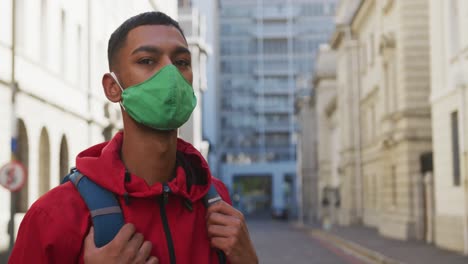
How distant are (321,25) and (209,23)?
30377 mm

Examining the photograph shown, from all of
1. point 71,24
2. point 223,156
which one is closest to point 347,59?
point 71,24

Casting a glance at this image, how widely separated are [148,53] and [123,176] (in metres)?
0.38

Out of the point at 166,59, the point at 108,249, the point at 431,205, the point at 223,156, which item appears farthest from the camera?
the point at 223,156

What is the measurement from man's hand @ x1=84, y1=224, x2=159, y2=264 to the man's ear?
445 millimetres

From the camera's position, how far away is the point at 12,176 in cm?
1384

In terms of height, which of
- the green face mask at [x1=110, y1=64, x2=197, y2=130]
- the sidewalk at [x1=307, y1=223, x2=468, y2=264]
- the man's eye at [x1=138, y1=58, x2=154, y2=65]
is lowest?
the sidewalk at [x1=307, y1=223, x2=468, y2=264]

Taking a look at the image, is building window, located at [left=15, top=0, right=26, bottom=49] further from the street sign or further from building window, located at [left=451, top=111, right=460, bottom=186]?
building window, located at [left=451, top=111, right=460, bottom=186]

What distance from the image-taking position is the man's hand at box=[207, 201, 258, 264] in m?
2.43

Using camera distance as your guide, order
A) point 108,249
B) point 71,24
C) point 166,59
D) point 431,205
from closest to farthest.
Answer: point 108,249 < point 166,59 < point 71,24 < point 431,205

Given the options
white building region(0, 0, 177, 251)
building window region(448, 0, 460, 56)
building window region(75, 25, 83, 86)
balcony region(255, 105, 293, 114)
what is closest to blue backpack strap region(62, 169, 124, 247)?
white building region(0, 0, 177, 251)

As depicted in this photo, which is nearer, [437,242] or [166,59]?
[166,59]

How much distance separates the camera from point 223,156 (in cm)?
11519

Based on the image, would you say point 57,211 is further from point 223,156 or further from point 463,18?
point 223,156

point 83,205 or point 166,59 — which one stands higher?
point 166,59
